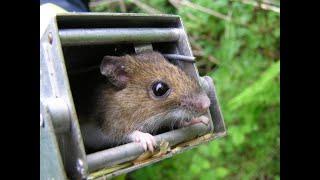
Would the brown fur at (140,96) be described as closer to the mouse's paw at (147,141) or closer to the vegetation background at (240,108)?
the mouse's paw at (147,141)

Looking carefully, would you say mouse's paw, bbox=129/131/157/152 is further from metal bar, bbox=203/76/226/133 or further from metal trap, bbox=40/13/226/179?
metal bar, bbox=203/76/226/133

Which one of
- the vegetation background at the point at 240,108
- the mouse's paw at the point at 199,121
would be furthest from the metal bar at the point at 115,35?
the vegetation background at the point at 240,108

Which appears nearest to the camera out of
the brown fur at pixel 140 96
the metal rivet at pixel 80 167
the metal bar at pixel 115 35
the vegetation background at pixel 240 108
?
the metal rivet at pixel 80 167

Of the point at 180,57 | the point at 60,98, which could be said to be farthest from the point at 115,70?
the point at 60,98

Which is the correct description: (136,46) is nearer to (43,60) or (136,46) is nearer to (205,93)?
(205,93)

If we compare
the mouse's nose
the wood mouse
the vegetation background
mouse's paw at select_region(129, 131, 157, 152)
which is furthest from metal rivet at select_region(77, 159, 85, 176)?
the vegetation background

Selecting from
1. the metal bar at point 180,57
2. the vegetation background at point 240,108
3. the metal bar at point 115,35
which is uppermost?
the metal bar at point 115,35
